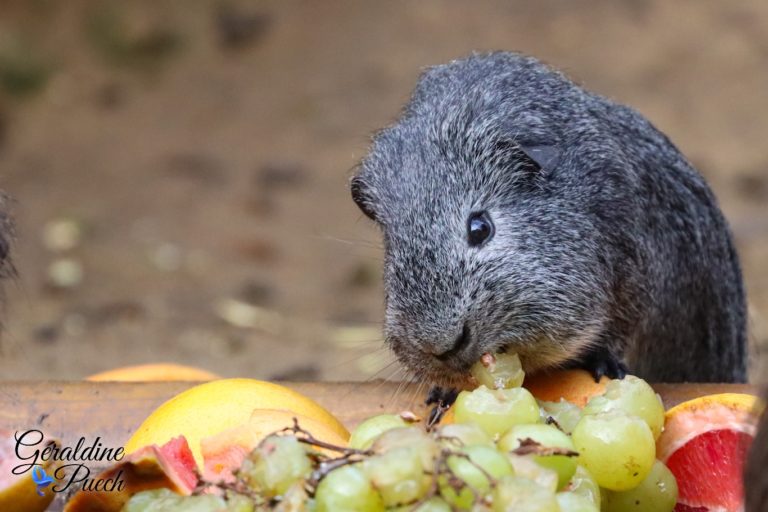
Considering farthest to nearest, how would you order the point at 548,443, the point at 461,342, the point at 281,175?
the point at 281,175 → the point at 461,342 → the point at 548,443

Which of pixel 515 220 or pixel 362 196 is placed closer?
pixel 515 220

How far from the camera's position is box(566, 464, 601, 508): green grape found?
1.81 m

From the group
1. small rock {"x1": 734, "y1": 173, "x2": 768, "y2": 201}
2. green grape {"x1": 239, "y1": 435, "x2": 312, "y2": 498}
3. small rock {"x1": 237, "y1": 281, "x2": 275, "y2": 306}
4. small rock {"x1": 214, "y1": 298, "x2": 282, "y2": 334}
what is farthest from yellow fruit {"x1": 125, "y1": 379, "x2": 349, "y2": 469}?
small rock {"x1": 734, "y1": 173, "x2": 768, "y2": 201}

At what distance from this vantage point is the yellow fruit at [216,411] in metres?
2.14

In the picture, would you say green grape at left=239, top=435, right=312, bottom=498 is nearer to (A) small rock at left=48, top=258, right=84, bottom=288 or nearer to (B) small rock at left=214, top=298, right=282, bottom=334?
(B) small rock at left=214, top=298, right=282, bottom=334

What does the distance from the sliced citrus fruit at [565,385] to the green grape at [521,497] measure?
38.0 inches

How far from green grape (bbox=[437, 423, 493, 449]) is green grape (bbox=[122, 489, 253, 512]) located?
30 cm

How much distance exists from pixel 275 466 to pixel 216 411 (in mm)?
531

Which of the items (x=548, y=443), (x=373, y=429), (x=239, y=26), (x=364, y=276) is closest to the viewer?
(x=548, y=443)

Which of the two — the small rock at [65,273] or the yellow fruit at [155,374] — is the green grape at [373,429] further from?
the small rock at [65,273]

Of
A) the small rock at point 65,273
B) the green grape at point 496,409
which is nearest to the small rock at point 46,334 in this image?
the small rock at point 65,273

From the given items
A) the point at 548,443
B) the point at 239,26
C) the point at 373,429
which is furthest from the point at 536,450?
the point at 239,26

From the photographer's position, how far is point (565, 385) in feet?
8.83

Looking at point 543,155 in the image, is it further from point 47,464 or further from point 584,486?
point 47,464
